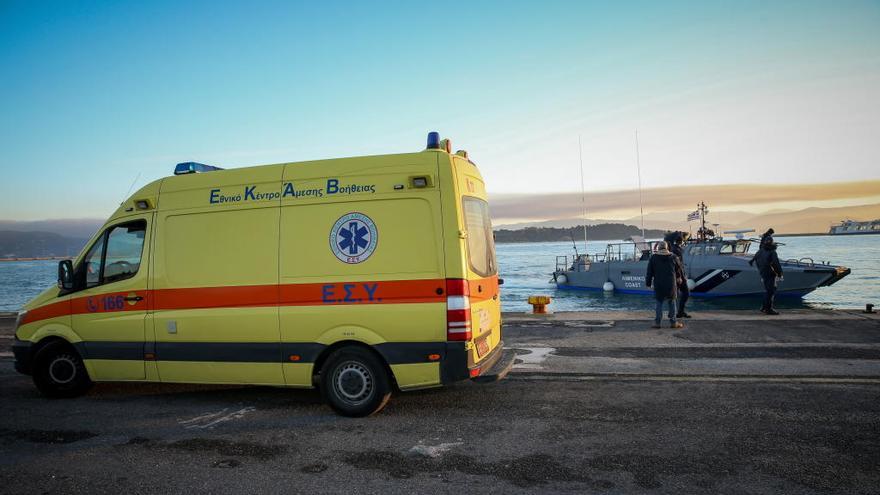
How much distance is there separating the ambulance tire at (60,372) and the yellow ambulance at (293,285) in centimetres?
2

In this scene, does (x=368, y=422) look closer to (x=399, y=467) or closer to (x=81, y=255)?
(x=399, y=467)

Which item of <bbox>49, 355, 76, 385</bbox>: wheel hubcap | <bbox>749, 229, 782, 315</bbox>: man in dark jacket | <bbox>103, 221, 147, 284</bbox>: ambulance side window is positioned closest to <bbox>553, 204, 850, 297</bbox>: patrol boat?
<bbox>749, 229, 782, 315</bbox>: man in dark jacket

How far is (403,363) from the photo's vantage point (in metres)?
5.04

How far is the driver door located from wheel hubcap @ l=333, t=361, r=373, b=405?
2500 millimetres

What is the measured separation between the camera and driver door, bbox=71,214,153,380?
5.97 m

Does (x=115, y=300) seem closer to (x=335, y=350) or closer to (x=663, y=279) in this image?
(x=335, y=350)

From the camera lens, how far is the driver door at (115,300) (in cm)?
597

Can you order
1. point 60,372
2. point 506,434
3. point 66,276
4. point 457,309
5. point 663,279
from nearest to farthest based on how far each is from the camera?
1. point 506,434
2. point 457,309
3. point 66,276
4. point 60,372
5. point 663,279

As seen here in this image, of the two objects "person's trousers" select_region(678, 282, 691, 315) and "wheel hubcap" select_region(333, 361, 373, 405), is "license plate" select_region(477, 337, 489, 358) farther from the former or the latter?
"person's trousers" select_region(678, 282, 691, 315)

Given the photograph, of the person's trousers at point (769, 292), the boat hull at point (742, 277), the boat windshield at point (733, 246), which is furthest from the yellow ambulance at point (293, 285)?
the boat windshield at point (733, 246)

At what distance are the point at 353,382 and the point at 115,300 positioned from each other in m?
3.12

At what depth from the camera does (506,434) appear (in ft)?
15.1

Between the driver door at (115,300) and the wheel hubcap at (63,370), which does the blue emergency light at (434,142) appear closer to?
the driver door at (115,300)

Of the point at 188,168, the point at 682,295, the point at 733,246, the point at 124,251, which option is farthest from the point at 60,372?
the point at 733,246
